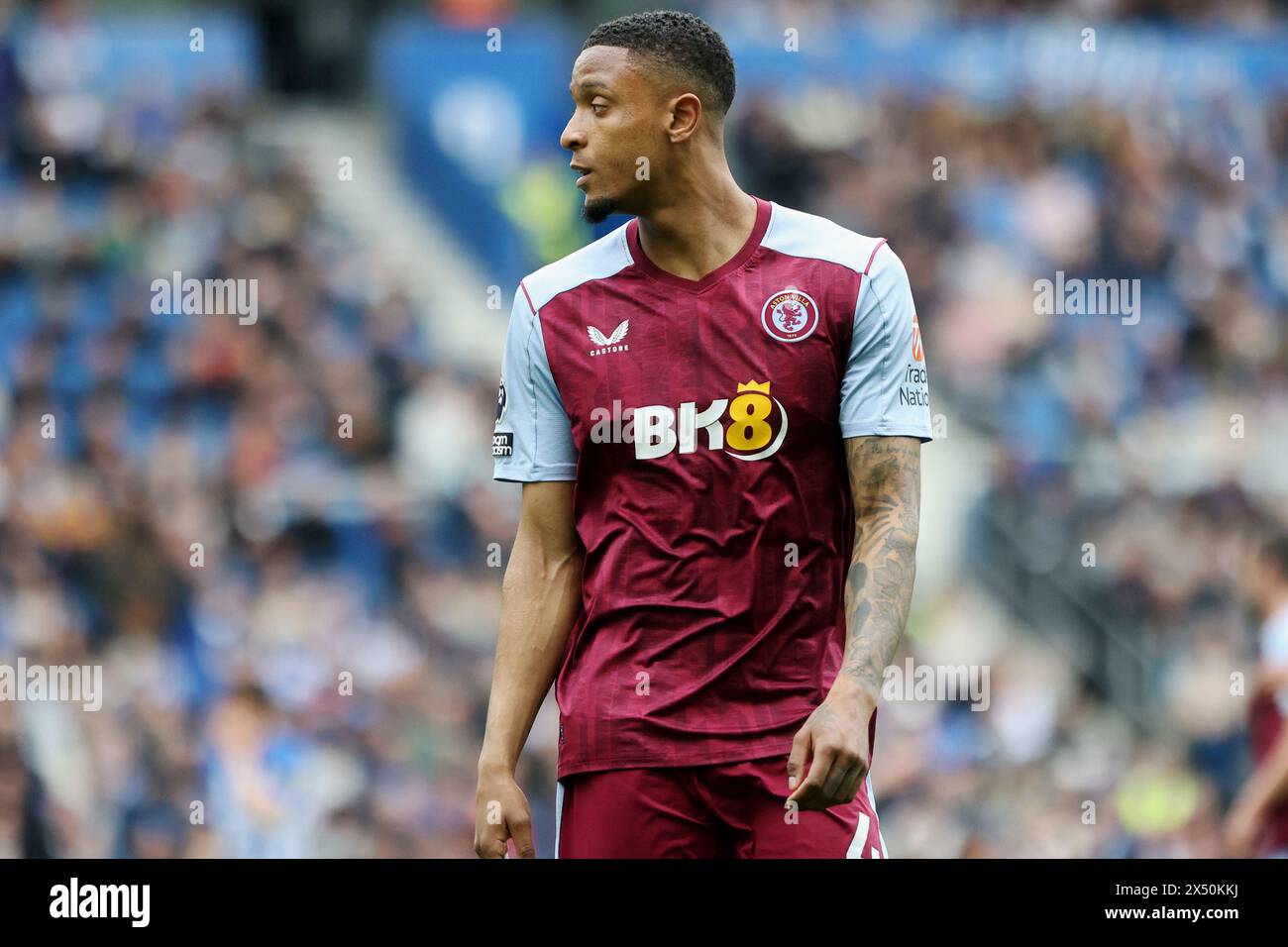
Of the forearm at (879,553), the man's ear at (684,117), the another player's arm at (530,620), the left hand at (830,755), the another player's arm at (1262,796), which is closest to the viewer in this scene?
the left hand at (830,755)

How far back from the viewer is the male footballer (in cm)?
385

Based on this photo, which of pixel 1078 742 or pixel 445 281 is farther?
pixel 445 281

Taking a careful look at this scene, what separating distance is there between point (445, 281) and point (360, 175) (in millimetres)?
1569

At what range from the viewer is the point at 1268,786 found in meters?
6.91

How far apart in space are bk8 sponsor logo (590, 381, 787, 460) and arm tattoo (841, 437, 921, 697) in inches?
6.7

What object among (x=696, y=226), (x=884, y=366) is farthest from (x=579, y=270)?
(x=884, y=366)

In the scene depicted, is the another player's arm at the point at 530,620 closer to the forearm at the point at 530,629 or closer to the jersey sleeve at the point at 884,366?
the forearm at the point at 530,629

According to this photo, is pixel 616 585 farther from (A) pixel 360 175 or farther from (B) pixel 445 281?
(A) pixel 360 175

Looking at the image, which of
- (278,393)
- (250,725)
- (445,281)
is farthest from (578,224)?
(250,725)

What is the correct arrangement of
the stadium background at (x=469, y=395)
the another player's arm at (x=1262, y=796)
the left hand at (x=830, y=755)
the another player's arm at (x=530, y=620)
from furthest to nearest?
1. the stadium background at (x=469, y=395)
2. the another player's arm at (x=1262, y=796)
3. the another player's arm at (x=530, y=620)
4. the left hand at (x=830, y=755)

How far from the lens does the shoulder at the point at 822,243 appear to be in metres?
4.02

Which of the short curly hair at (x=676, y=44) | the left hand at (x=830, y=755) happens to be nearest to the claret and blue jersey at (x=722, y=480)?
the left hand at (x=830, y=755)

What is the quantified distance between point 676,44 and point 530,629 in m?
1.23

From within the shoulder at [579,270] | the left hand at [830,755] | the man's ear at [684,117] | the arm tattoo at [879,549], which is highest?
the man's ear at [684,117]
